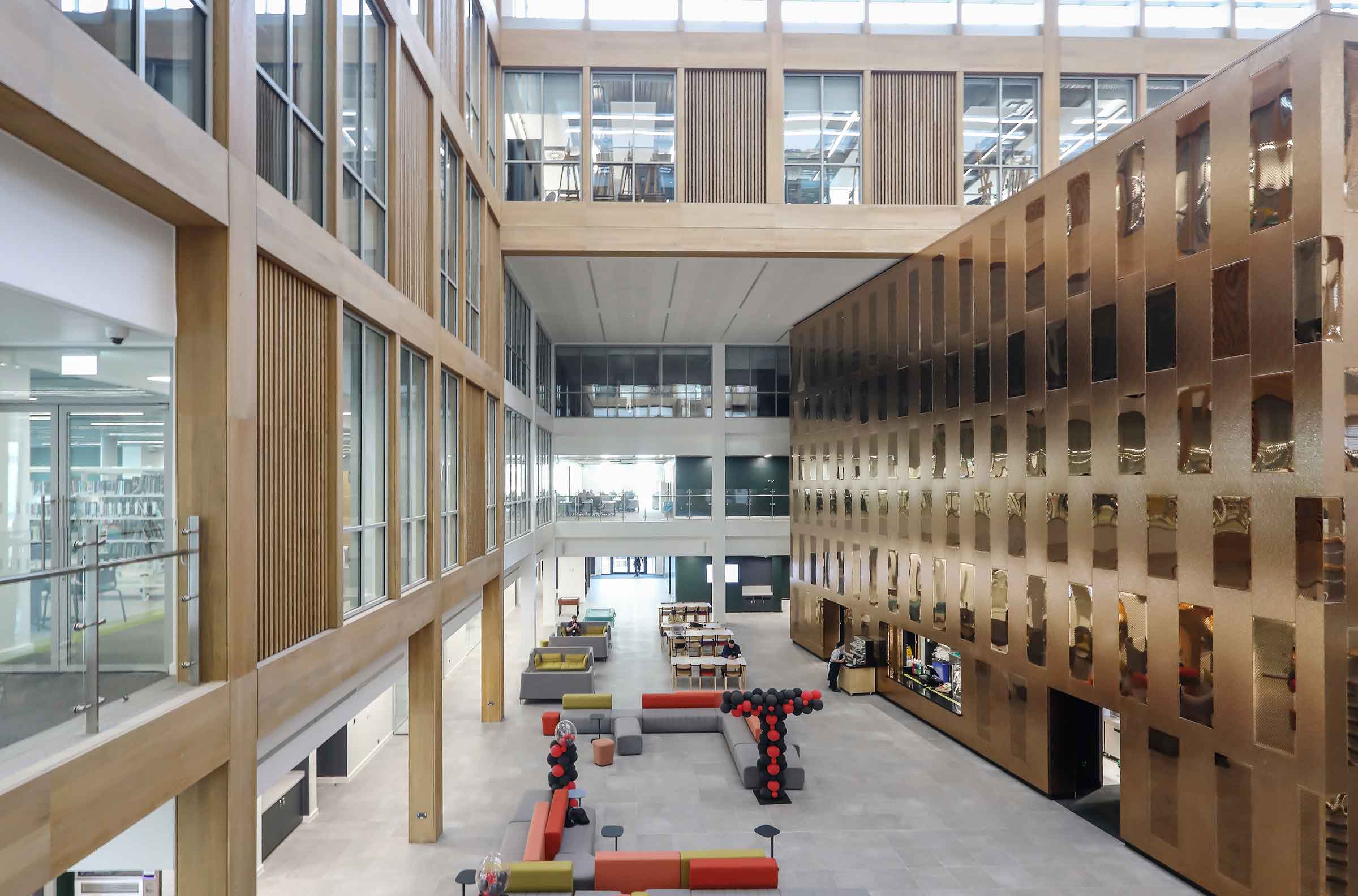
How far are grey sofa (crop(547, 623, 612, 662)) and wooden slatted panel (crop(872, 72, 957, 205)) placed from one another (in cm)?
1253

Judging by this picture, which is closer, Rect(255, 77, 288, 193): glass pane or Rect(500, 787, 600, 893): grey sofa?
Rect(255, 77, 288, 193): glass pane

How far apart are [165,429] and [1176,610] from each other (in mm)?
9822

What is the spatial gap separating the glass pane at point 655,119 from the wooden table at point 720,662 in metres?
11.0

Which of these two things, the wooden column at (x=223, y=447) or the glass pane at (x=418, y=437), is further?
the glass pane at (x=418, y=437)

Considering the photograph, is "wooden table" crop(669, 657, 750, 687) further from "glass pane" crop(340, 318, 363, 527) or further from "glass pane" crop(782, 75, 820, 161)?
"glass pane" crop(340, 318, 363, 527)

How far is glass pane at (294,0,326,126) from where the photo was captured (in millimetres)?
6121

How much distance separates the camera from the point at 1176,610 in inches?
350

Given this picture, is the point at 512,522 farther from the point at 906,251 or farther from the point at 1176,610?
the point at 1176,610

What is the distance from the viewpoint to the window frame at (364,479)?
732 cm

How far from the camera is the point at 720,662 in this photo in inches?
711

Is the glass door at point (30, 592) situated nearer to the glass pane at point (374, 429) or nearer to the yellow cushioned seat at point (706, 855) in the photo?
the glass pane at point (374, 429)

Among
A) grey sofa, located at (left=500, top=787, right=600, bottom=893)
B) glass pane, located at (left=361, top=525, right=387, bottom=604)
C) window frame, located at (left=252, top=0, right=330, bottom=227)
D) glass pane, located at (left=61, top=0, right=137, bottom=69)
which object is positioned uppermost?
window frame, located at (left=252, top=0, right=330, bottom=227)

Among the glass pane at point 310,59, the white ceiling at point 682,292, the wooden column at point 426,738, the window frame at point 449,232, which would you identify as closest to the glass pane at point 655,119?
the white ceiling at point 682,292

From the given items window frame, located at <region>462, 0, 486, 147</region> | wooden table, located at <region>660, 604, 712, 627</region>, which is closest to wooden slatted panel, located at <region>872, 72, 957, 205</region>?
window frame, located at <region>462, 0, 486, 147</region>
